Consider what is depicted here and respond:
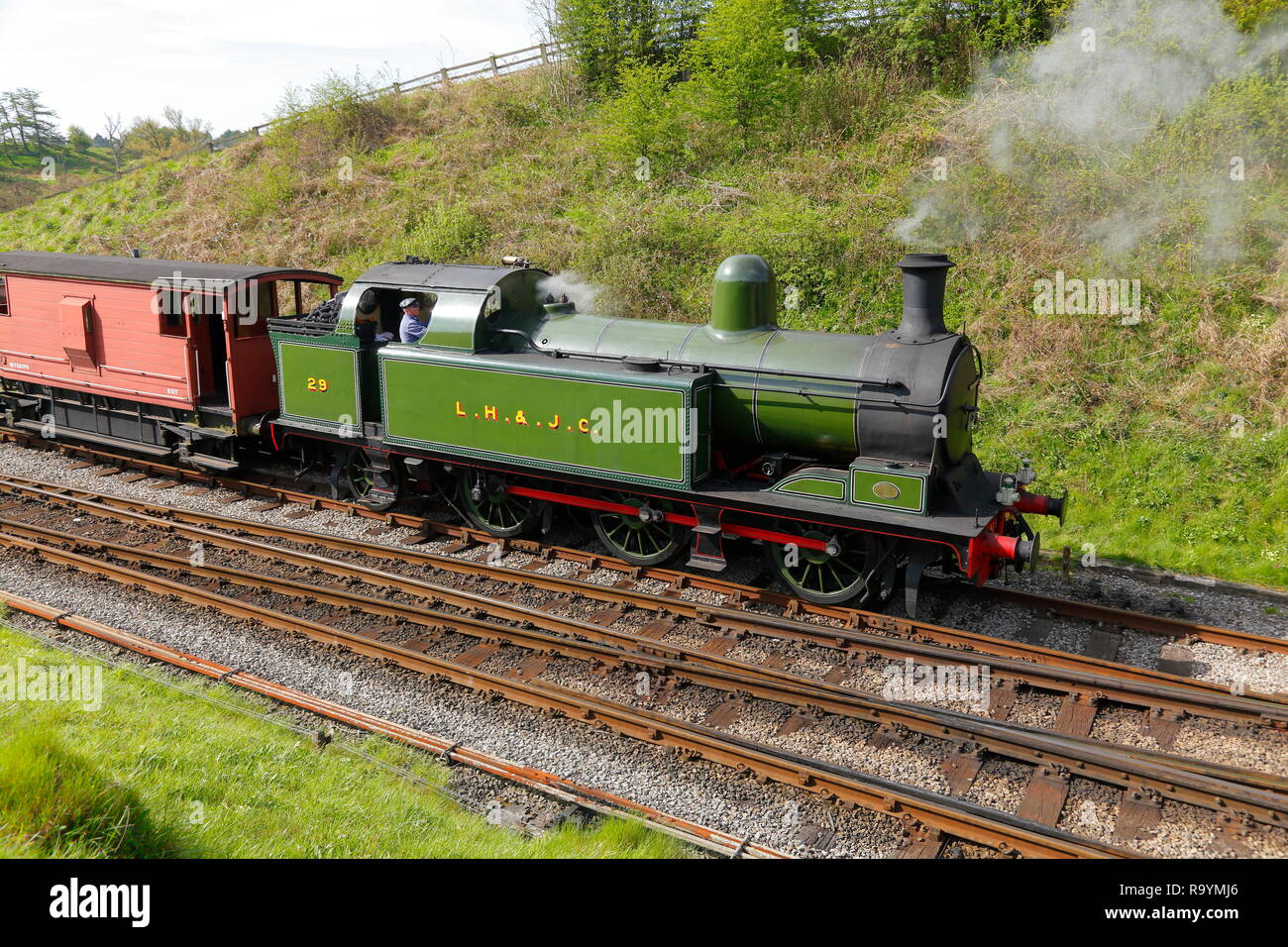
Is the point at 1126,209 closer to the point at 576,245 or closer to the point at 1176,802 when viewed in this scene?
the point at 576,245

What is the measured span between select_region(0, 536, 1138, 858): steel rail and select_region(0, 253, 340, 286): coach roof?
523 cm

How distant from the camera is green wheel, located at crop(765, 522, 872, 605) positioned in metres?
8.41

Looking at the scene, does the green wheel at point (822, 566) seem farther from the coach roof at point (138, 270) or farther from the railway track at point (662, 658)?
the coach roof at point (138, 270)

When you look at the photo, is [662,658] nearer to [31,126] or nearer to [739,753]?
[739,753]

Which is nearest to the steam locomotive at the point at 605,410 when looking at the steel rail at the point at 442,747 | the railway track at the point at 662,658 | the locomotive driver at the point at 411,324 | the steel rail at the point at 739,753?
the locomotive driver at the point at 411,324

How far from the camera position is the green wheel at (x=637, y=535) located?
935 cm

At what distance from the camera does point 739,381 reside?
8680 millimetres

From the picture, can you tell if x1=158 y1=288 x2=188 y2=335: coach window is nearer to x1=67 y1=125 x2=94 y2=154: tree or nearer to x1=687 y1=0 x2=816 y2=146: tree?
x1=687 y1=0 x2=816 y2=146: tree

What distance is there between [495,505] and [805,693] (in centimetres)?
505

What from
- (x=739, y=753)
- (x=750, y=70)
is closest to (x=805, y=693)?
(x=739, y=753)

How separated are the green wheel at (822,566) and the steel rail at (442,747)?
344 cm

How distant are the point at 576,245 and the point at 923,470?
12.1 metres

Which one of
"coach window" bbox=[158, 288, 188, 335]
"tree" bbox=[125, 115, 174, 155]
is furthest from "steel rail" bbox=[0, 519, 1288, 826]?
"tree" bbox=[125, 115, 174, 155]

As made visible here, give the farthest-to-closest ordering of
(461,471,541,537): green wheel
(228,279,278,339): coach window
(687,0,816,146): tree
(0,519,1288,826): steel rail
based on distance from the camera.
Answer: (687,0,816,146): tree
(228,279,278,339): coach window
(461,471,541,537): green wheel
(0,519,1288,826): steel rail
